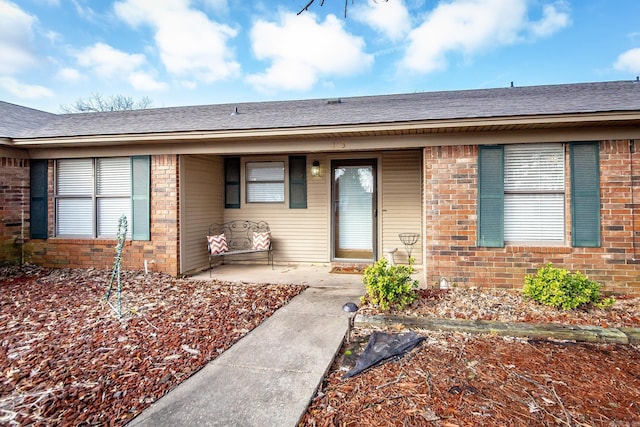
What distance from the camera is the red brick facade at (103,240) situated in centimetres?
565

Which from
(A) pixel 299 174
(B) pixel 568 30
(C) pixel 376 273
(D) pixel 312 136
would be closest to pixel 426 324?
(C) pixel 376 273

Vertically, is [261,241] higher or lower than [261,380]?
higher

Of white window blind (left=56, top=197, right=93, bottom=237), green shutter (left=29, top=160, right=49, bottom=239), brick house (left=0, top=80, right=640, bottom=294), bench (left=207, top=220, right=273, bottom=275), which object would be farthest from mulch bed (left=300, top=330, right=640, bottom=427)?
green shutter (left=29, top=160, right=49, bottom=239)

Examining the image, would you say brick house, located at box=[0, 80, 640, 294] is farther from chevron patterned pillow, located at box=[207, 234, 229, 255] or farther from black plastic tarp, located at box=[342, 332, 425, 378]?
black plastic tarp, located at box=[342, 332, 425, 378]

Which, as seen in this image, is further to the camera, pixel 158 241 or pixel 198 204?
pixel 198 204

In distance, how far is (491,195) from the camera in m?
4.69

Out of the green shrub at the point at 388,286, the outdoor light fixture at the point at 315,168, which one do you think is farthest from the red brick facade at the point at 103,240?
the green shrub at the point at 388,286

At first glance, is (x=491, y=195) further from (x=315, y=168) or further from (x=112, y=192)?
(x=112, y=192)

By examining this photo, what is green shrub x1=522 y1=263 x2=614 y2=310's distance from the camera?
12.4ft

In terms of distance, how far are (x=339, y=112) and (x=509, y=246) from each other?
3.45 m

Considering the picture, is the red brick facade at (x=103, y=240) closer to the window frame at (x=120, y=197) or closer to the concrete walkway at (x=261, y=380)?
the window frame at (x=120, y=197)

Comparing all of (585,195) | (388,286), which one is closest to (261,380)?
(388,286)

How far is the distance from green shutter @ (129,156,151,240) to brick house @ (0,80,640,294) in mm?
25

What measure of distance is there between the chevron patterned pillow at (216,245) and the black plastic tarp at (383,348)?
395 cm
